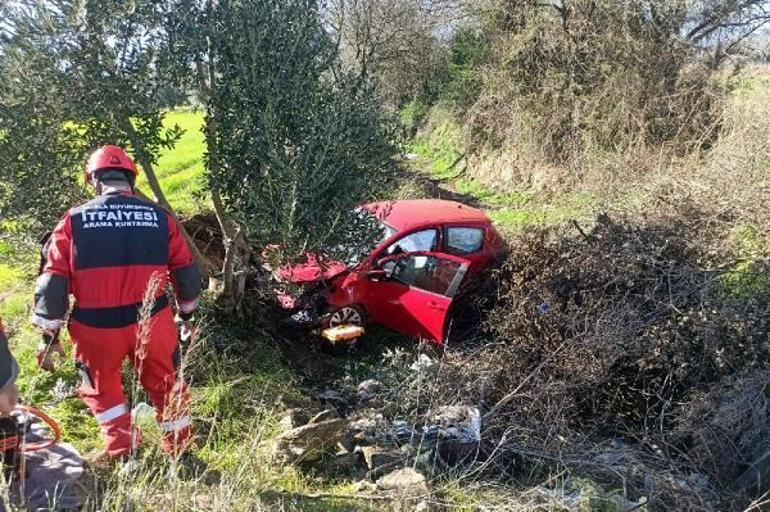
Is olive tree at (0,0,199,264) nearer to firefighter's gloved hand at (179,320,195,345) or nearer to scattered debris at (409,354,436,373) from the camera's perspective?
firefighter's gloved hand at (179,320,195,345)

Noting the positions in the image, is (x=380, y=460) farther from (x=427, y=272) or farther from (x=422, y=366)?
(x=427, y=272)

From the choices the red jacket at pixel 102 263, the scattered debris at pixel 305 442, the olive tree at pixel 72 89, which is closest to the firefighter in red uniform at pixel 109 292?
the red jacket at pixel 102 263

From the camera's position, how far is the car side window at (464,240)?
7.66 m

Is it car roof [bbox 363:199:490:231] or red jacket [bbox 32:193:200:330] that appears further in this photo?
car roof [bbox 363:199:490:231]

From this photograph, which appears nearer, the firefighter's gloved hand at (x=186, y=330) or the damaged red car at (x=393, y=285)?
the firefighter's gloved hand at (x=186, y=330)

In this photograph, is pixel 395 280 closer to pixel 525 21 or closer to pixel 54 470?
pixel 54 470

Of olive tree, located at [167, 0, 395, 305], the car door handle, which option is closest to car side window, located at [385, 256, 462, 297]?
the car door handle

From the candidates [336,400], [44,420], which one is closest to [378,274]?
[336,400]

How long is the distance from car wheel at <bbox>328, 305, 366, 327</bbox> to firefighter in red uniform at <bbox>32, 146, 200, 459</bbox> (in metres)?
3.03

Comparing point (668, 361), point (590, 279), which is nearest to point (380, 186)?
point (590, 279)

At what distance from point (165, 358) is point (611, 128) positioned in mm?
11380

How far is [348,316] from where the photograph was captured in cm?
707

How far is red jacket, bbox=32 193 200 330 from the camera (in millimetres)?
3652

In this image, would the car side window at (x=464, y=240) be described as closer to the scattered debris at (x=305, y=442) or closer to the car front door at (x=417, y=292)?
the car front door at (x=417, y=292)
